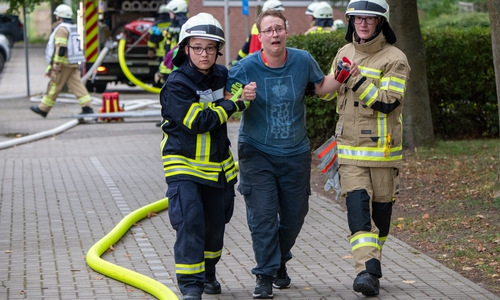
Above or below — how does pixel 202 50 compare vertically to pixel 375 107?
above

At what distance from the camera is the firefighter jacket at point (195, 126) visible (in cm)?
523

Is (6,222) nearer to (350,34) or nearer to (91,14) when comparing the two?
(350,34)

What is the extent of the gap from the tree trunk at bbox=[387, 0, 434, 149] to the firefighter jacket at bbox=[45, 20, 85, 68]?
6863 mm

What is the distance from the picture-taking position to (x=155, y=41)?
1778 centimetres

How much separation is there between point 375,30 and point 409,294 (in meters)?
1.68

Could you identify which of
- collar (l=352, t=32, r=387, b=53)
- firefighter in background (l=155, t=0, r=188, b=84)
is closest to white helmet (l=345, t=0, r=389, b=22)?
collar (l=352, t=32, r=387, b=53)

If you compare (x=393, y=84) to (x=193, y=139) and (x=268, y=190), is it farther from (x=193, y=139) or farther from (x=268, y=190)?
(x=193, y=139)

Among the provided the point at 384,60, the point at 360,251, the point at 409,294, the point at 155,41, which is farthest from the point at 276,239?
the point at 155,41

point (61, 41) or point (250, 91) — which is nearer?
point (250, 91)

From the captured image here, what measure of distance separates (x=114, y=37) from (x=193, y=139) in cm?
1846

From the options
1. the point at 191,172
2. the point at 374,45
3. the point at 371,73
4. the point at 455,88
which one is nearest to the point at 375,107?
the point at 371,73

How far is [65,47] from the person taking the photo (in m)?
16.2

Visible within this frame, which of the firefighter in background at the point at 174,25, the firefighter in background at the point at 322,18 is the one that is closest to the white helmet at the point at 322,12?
the firefighter in background at the point at 322,18

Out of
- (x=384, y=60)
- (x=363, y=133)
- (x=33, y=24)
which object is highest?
(x=384, y=60)
